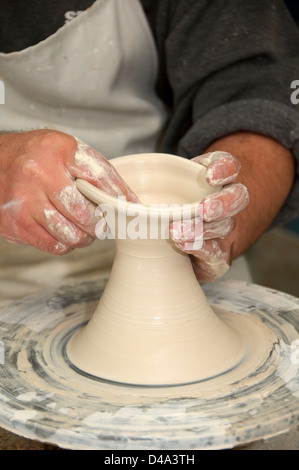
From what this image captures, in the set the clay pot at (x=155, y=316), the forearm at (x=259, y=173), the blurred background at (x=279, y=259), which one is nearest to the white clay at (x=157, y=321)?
the clay pot at (x=155, y=316)

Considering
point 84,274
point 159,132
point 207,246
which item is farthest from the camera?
point 159,132

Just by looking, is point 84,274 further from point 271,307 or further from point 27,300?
point 271,307

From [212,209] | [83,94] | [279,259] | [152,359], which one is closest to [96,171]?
[212,209]

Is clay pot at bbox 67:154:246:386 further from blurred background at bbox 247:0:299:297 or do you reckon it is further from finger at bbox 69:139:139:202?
blurred background at bbox 247:0:299:297

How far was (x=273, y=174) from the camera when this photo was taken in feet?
4.69

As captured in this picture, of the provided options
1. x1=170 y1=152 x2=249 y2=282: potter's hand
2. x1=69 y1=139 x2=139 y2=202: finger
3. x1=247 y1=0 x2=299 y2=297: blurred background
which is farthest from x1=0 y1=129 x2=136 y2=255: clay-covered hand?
x1=247 y1=0 x2=299 y2=297: blurred background

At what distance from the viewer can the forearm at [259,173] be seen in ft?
4.53

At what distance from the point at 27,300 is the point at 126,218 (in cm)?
40

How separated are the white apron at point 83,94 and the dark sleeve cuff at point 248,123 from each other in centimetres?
19

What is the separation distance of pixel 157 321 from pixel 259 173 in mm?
552

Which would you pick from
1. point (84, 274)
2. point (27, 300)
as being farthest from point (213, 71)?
point (27, 300)

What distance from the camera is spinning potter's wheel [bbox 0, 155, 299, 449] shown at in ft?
2.71

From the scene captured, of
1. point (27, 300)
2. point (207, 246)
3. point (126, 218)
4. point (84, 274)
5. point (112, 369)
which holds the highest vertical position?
point (126, 218)

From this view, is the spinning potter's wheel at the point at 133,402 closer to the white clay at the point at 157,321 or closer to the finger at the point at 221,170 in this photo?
the white clay at the point at 157,321
